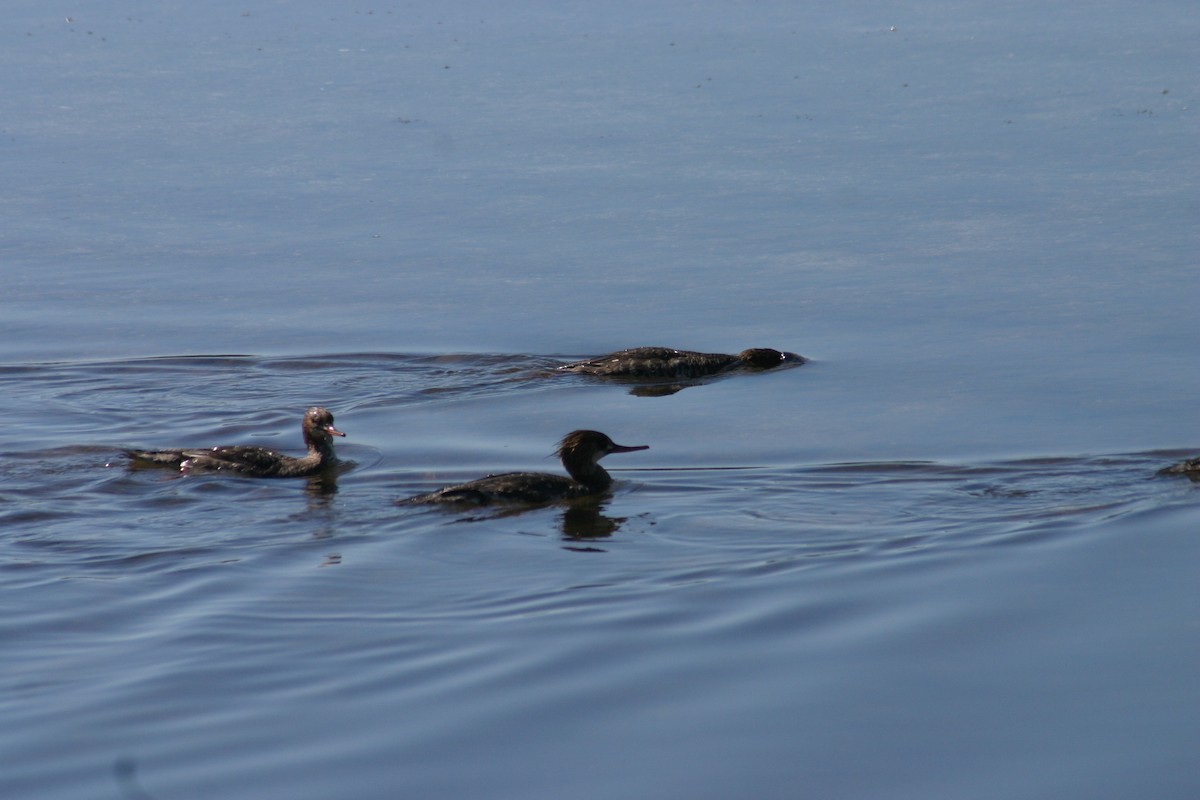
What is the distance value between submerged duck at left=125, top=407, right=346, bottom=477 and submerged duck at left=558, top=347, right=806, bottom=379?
6.87 feet

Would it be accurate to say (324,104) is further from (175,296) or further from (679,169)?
(175,296)

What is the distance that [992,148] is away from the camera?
1694 centimetres

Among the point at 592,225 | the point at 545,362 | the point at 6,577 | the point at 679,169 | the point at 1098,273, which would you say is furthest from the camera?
the point at 679,169

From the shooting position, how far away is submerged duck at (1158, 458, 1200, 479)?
862cm

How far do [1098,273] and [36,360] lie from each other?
7555 millimetres

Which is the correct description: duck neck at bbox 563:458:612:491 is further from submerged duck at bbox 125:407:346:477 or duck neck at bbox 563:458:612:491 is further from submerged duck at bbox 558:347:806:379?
submerged duck at bbox 558:347:806:379

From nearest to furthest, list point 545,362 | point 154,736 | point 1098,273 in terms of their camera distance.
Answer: point 154,736 → point 545,362 → point 1098,273

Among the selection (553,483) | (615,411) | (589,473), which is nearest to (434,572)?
(553,483)

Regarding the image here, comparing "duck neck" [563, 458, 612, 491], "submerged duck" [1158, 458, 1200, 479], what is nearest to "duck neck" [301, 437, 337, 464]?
"duck neck" [563, 458, 612, 491]

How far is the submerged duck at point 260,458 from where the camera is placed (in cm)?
970

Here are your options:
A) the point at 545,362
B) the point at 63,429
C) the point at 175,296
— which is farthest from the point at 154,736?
the point at 175,296

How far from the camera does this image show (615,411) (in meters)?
11.0

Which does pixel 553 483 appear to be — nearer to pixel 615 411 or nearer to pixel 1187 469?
pixel 615 411

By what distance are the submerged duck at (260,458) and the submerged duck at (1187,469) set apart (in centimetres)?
443
